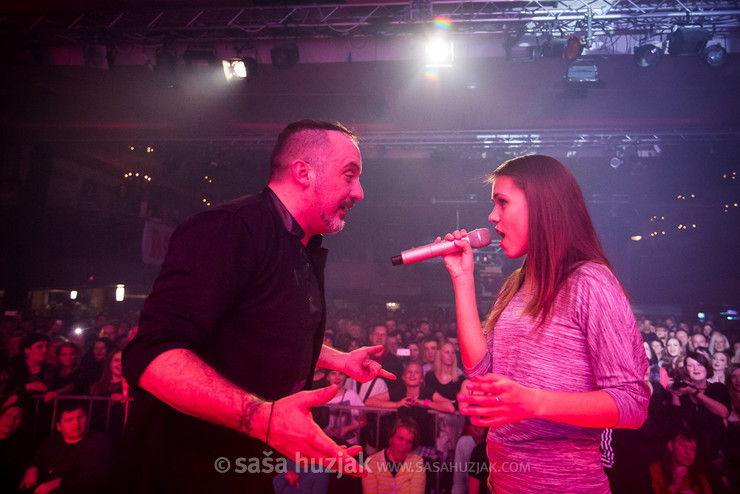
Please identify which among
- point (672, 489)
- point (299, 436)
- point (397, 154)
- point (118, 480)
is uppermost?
point (397, 154)

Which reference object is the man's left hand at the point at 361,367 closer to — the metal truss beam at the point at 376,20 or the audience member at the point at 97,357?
the metal truss beam at the point at 376,20

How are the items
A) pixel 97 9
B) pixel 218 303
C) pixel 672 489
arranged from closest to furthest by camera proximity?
pixel 218 303 < pixel 672 489 < pixel 97 9

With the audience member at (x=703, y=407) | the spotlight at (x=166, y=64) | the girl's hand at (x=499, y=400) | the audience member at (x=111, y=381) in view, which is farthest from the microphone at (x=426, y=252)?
Answer: the spotlight at (x=166, y=64)

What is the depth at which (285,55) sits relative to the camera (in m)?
5.85

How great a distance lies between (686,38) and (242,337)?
6.64 m

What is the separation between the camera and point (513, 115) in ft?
26.7

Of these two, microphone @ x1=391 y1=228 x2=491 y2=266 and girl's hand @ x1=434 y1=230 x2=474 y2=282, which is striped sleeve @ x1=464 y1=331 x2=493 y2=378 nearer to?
girl's hand @ x1=434 y1=230 x2=474 y2=282

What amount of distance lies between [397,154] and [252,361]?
10598mm

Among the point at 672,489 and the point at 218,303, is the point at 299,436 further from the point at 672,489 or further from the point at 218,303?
the point at 672,489

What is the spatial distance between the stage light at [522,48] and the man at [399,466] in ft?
16.1

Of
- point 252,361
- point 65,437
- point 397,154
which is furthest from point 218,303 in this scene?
point 397,154

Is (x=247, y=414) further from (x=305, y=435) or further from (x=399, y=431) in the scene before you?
(x=399, y=431)

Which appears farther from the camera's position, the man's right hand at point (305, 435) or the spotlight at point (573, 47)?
the spotlight at point (573, 47)

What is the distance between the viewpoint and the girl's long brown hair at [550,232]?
4.29 ft
